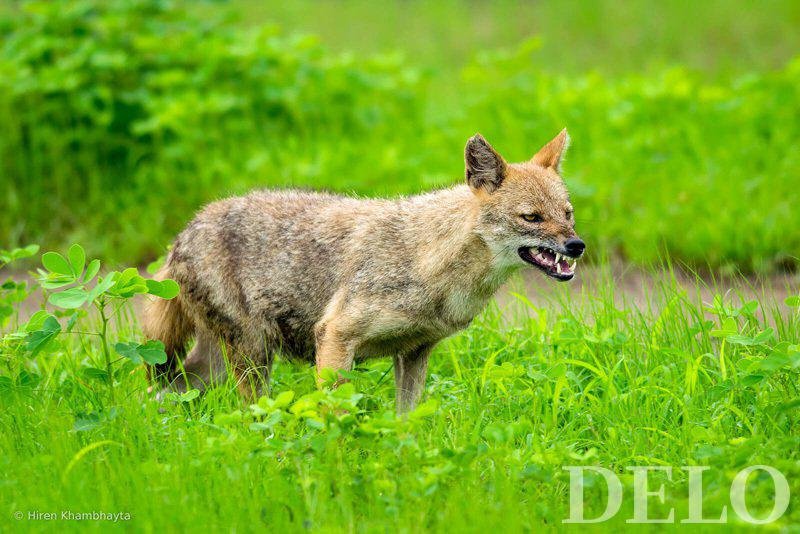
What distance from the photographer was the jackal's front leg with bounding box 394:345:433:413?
5.50 meters

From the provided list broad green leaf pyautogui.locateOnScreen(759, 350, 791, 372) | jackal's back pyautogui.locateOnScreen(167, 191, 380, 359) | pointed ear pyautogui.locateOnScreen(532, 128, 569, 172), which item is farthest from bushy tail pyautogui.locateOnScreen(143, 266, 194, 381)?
broad green leaf pyautogui.locateOnScreen(759, 350, 791, 372)

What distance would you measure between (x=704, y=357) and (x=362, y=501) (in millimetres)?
2128

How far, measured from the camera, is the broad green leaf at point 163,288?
4.92 metres

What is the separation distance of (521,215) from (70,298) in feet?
6.96

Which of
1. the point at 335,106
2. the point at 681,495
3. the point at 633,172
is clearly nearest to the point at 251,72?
the point at 335,106

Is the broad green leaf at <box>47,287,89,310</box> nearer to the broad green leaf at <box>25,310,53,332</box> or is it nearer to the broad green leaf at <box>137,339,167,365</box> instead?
the broad green leaf at <box>25,310,53,332</box>

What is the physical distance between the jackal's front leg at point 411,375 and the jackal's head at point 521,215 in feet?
2.29

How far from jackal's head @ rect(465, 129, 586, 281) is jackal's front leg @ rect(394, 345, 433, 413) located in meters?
0.70

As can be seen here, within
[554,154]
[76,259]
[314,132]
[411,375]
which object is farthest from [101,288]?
[314,132]

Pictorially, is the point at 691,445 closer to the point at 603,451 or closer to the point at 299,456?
the point at 603,451

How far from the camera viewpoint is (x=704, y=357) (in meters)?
5.54

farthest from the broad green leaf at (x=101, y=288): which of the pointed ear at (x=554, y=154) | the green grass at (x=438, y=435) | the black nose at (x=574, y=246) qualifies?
the pointed ear at (x=554, y=154)

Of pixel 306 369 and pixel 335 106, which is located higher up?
pixel 335 106

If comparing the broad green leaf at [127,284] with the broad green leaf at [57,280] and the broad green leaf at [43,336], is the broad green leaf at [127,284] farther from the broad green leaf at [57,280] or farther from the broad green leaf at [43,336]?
the broad green leaf at [43,336]
